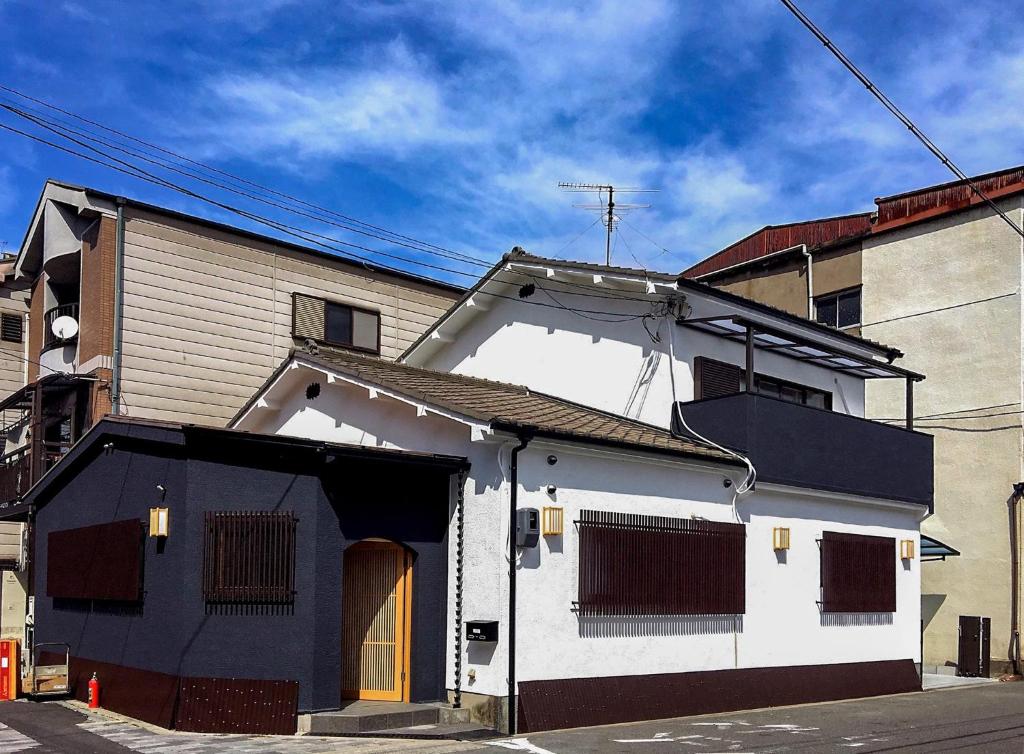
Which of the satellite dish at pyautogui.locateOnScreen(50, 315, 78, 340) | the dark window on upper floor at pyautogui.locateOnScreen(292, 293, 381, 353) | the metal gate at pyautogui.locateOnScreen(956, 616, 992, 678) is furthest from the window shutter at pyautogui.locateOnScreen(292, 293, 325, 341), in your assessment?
the metal gate at pyautogui.locateOnScreen(956, 616, 992, 678)

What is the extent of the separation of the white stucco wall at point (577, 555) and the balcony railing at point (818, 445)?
40 cm

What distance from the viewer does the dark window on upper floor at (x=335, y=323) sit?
72.8 ft

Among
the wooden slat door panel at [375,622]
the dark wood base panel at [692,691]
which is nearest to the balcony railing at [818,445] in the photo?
the dark wood base panel at [692,691]

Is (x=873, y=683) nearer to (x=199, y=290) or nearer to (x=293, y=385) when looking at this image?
(x=293, y=385)

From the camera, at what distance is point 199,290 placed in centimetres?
2056

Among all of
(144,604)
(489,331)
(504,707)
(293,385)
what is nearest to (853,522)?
(489,331)

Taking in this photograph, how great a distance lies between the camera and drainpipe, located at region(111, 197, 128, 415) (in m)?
19.0

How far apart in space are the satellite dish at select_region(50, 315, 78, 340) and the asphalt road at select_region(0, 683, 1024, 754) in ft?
23.9

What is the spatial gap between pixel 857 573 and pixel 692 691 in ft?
16.6

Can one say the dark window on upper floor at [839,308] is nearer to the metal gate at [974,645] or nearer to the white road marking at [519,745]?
the metal gate at [974,645]

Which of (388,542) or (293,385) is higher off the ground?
(293,385)

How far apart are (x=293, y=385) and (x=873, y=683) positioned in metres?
11.6

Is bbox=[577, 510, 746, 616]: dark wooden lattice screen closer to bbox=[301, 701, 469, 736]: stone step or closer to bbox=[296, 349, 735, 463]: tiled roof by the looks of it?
bbox=[296, 349, 735, 463]: tiled roof

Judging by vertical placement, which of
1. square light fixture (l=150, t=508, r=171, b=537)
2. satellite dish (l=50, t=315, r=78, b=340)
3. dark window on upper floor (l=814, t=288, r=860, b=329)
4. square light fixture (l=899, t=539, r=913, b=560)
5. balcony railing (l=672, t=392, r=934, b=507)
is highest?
dark window on upper floor (l=814, t=288, r=860, b=329)
